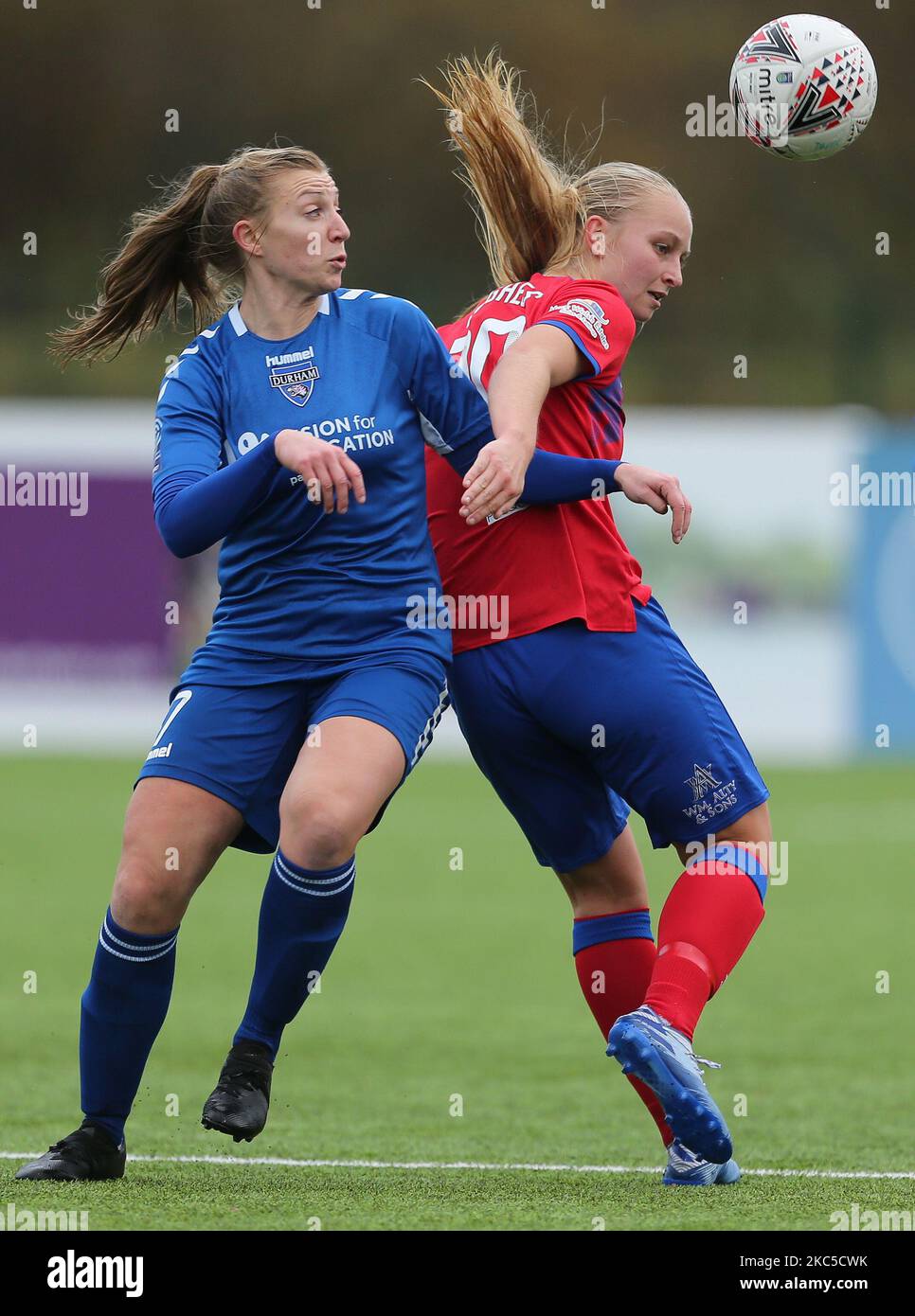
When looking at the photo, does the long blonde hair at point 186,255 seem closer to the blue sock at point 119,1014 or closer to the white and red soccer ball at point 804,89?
the white and red soccer ball at point 804,89

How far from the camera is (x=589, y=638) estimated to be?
4062mm

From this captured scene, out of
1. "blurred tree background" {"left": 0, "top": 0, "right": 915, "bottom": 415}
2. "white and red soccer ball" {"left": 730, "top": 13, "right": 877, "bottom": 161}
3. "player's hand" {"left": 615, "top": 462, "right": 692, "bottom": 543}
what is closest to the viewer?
"player's hand" {"left": 615, "top": 462, "right": 692, "bottom": 543}

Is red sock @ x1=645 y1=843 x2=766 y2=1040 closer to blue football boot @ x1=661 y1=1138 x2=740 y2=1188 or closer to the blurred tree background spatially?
blue football boot @ x1=661 y1=1138 x2=740 y2=1188

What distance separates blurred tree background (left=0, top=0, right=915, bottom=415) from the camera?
2477 centimetres

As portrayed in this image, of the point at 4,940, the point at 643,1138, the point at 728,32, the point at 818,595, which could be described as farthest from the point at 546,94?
the point at 643,1138

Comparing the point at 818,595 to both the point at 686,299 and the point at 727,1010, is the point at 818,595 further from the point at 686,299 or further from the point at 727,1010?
the point at 686,299

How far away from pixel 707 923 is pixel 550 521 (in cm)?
89

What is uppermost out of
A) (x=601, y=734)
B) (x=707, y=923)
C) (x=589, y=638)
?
(x=589, y=638)

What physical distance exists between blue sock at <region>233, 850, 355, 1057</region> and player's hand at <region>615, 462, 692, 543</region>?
0.91 meters

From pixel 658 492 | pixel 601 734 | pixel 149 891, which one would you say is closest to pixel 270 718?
pixel 149 891

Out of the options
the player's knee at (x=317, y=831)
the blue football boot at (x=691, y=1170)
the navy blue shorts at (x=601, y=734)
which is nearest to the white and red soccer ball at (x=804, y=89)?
the navy blue shorts at (x=601, y=734)

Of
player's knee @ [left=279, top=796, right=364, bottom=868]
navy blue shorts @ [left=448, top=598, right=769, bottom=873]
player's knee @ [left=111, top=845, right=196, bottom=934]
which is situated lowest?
player's knee @ [left=111, top=845, right=196, bottom=934]

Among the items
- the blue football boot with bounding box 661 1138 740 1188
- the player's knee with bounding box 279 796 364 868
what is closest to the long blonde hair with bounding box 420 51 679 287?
the player's knee with bounding box 279 796 364 868

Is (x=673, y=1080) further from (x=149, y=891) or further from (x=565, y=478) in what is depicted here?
(x=565, y=478)
